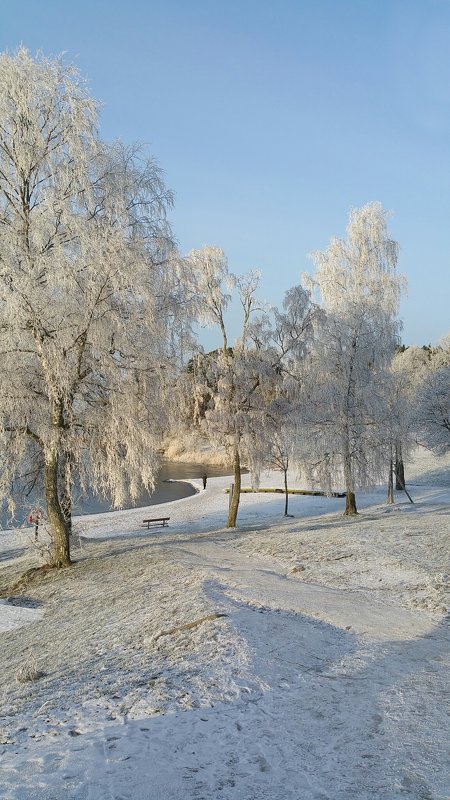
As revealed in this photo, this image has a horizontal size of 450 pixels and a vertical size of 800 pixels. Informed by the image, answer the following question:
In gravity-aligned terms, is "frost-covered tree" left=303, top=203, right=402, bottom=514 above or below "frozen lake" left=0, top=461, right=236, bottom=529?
above

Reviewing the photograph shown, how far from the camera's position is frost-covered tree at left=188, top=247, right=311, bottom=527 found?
20562 mm

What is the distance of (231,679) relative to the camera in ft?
20.6

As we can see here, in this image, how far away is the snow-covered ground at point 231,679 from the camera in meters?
4.47

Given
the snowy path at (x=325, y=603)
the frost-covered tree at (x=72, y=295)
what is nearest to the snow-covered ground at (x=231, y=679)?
the snowy path at (x=325, y=603)

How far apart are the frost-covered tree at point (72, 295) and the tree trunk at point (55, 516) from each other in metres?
0.04

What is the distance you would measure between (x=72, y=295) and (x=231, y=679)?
30.7 feet

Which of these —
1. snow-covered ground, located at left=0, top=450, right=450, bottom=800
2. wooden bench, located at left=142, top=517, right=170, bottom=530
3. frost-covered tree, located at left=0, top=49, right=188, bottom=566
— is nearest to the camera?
snow-covered ground, located at left=0, top=450, right=450, bottom=800

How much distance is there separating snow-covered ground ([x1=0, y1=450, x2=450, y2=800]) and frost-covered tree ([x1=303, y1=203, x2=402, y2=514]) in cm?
752

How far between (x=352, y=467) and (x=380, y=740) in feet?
55.8

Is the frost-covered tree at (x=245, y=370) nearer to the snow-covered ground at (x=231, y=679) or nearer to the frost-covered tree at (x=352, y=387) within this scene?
the frost-covered tree at (x=352, y=387)

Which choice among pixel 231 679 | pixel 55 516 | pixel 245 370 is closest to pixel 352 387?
pixel 245 370

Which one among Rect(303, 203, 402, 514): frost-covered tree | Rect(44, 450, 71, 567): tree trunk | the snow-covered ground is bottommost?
the snow-covered ground

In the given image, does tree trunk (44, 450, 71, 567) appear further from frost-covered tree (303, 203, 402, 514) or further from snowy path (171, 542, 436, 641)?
frost-covered tree (303, 203, 402, 514)

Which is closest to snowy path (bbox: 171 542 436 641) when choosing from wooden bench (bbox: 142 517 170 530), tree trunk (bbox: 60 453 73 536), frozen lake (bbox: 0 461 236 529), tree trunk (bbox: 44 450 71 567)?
tree trunk (bbox: 44 450 71 567)
